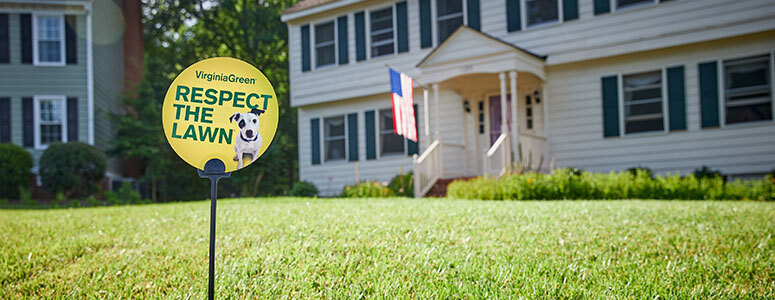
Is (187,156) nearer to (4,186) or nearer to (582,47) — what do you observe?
(582,47)

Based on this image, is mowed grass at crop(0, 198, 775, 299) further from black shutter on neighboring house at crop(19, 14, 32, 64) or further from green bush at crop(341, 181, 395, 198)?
black shutter on neighboring house at crop(19, 14, 32, 64)

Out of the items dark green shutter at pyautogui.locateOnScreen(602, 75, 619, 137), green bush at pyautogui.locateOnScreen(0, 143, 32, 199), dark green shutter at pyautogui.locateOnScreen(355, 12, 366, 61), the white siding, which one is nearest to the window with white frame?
dark green shutter at pyautogui.locateOnScreen(355, 12, 366, 61)

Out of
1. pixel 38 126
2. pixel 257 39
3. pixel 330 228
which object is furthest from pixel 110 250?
pixel 257 39

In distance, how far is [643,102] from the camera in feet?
39.9

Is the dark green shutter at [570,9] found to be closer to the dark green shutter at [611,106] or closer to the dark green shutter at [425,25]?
the dark green shutter at [611,106]

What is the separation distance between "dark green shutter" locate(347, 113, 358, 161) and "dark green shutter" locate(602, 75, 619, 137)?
626 cm

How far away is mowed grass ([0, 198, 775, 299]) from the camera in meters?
4.34

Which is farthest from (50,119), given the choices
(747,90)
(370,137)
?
(747,90)

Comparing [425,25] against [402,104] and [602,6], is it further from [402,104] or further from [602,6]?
[402,104]

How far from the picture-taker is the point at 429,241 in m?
5.71

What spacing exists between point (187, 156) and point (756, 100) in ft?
37.0

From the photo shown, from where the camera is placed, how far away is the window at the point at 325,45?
16.4 m

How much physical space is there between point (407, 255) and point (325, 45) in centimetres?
1208

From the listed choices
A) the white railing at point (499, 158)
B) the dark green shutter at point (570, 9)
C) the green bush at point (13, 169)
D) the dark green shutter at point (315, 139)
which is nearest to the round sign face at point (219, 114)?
the white railing at point (499, 158)
